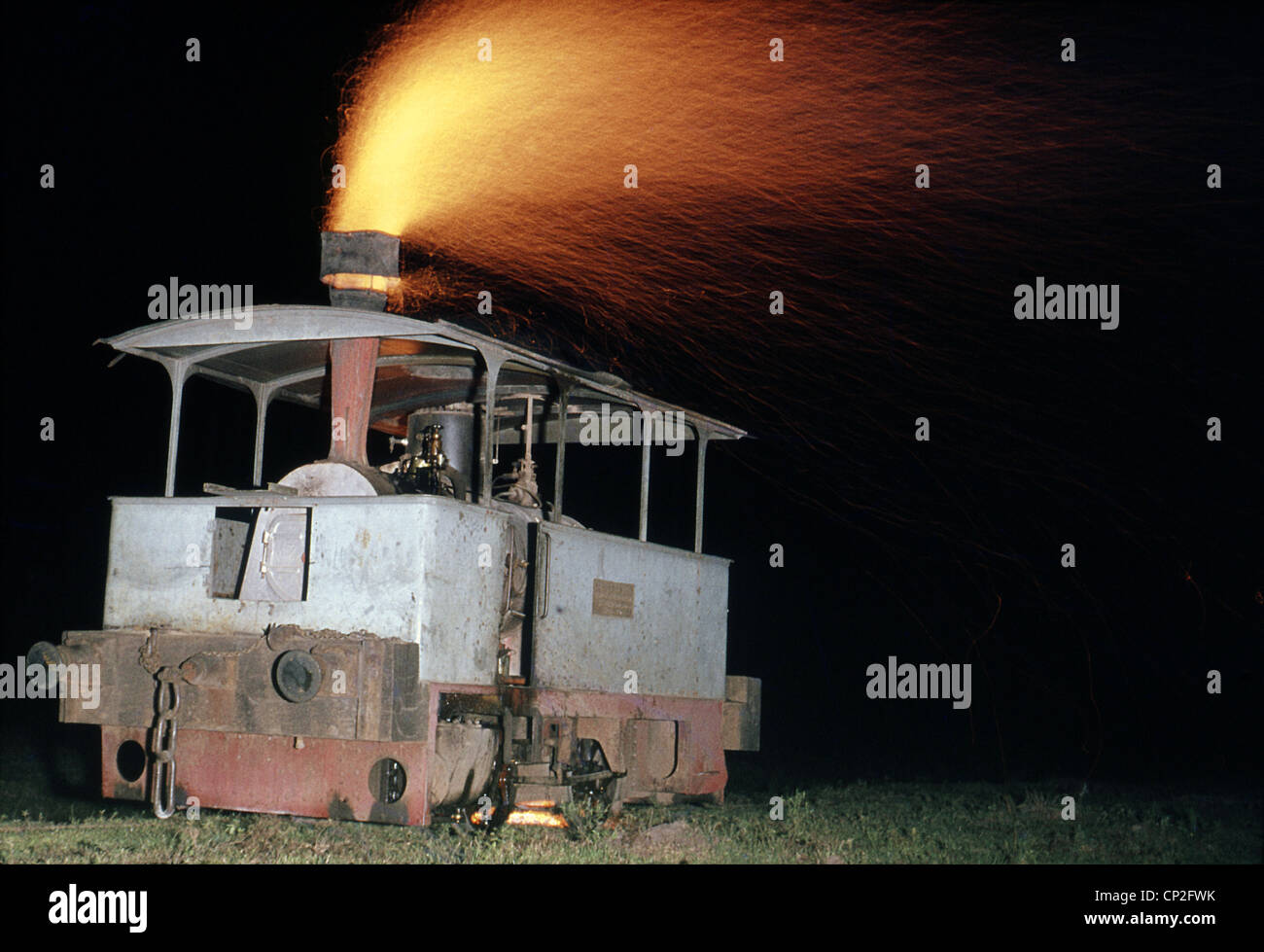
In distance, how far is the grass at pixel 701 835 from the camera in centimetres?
873

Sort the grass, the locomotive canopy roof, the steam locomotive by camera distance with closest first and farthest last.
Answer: the steam locomotive, the grass, the locomotive canopy roof

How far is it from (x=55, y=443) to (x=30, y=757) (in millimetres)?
7221

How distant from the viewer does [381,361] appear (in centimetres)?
1120

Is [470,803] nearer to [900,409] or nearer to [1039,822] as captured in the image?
[1039,822]

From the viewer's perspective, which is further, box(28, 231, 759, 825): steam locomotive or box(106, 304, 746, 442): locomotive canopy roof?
box(106, 304, 746, 442): locomotive canopy roof

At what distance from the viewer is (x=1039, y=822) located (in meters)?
12.2

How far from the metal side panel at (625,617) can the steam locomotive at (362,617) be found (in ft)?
0.08

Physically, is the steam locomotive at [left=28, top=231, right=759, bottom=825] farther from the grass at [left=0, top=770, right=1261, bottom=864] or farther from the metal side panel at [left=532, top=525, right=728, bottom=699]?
the grass at [left=0, top=770, right=1261, bottom=864]

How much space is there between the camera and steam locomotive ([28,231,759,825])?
28.2 feet

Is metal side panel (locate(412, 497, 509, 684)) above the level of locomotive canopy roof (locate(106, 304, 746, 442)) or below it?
below

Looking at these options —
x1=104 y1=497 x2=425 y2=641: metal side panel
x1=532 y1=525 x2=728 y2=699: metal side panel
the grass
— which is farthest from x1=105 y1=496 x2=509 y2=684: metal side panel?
the grass

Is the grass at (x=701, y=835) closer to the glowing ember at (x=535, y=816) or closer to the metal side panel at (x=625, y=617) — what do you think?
the glowing ember at (x=535, y=816)

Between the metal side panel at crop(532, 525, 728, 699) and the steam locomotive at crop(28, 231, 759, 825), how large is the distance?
2 cm

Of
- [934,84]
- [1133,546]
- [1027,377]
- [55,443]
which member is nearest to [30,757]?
[55,443]
